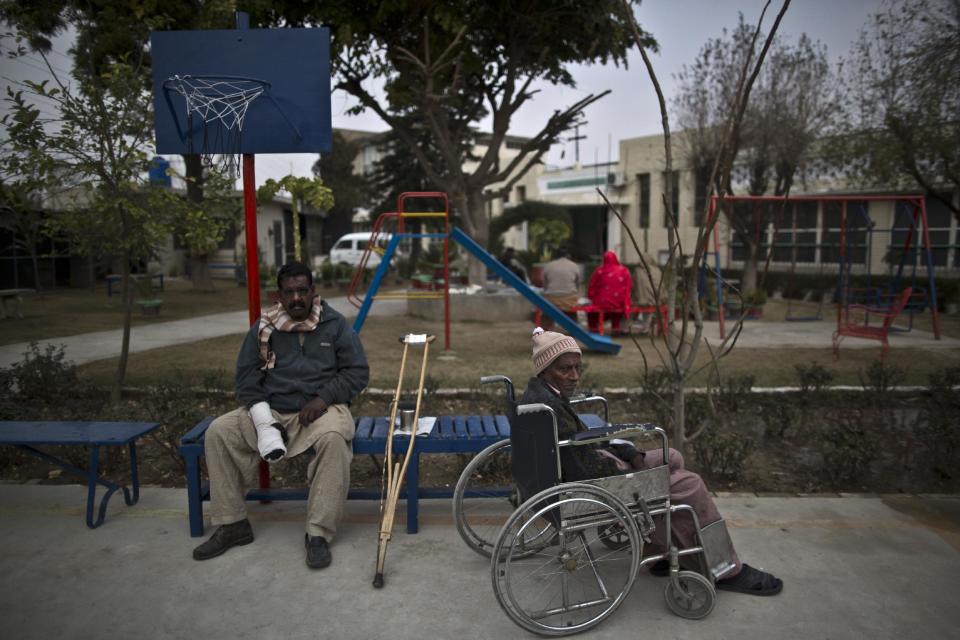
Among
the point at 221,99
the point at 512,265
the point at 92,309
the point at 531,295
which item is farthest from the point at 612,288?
the point at 92,309

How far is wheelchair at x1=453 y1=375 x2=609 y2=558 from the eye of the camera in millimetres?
3533

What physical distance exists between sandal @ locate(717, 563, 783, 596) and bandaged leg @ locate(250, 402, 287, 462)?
2271 millimetres

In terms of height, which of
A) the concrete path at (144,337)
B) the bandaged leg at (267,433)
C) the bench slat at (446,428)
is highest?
the bandaged leg at (267,433)

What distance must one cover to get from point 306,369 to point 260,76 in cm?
187

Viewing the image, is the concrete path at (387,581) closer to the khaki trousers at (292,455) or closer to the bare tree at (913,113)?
the khaki trousers at (292,455)

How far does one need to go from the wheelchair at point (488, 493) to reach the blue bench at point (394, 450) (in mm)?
118

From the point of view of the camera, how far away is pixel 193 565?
3.52m

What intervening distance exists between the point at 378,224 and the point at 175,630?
6.96 meters

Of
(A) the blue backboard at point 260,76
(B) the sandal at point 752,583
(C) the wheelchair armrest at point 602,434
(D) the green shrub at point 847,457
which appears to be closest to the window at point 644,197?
(D) the green shrub at point 847,457

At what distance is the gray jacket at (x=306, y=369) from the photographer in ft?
12.9

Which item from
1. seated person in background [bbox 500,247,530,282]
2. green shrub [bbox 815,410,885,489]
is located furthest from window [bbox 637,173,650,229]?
green shrub [bbox 815,410,885,489]

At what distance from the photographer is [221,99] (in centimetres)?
432

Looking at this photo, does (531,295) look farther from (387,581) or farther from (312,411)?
(387,581)

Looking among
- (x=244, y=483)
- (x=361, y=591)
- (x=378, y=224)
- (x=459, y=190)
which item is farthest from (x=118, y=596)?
(x=459, y=190)
